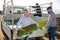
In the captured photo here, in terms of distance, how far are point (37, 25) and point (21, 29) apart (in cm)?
65

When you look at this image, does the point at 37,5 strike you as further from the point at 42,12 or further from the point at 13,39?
the point at 13,39

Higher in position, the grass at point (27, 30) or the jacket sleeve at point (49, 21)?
the jacket sleeve at point (49, 21)

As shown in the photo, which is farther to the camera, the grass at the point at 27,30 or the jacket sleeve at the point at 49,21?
the jacket sleeve at the point at 49,21

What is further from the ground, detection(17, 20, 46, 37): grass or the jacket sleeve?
the jacket sleeve

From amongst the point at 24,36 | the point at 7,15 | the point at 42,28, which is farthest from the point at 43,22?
the point at 7,15

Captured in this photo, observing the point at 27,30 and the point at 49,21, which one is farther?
the point at 49,21

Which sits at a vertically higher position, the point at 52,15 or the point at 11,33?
the point at 52,15

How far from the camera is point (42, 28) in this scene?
23.9 feet

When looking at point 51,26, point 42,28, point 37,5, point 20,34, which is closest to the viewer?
point 20,34

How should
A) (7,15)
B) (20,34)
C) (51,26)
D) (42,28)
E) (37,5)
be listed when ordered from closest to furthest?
(20,34) → (42,28) → (51,26) → (7,15) → (37,5)

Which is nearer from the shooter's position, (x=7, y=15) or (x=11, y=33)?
(x=11, y=33)

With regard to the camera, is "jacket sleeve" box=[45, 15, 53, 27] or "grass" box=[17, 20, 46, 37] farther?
"jacket sleeve" box=[45, 15, 53, 27]

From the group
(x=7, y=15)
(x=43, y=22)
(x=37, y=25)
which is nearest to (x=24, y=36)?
(x=37, y=25)

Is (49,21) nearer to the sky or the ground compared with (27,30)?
nearer to the sky
